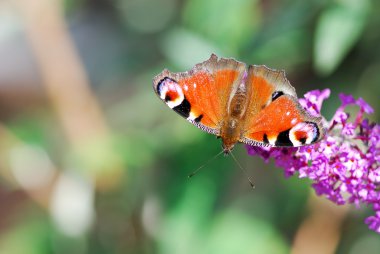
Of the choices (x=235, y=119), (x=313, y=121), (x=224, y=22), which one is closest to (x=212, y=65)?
(x=235, y=119)

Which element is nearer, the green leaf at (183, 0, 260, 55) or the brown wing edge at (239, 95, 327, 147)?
the brown wing edge at (239, 95, 327, 147)

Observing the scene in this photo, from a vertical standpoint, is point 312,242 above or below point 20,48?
below

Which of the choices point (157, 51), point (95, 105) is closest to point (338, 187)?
point (95, 105)

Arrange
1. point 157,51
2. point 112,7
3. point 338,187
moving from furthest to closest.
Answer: point 112,7
point 157,51
point 338,187

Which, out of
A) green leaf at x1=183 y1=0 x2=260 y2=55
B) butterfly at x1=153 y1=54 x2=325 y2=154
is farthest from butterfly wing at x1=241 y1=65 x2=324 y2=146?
green leaf at x1=183 y1=0 x2=260 y2=55

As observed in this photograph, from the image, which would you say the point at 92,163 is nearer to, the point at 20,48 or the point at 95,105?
the point at 95,105

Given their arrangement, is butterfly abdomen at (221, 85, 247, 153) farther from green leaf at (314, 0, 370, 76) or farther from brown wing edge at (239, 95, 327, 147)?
green leaf at (314, 0, 370, 76)
